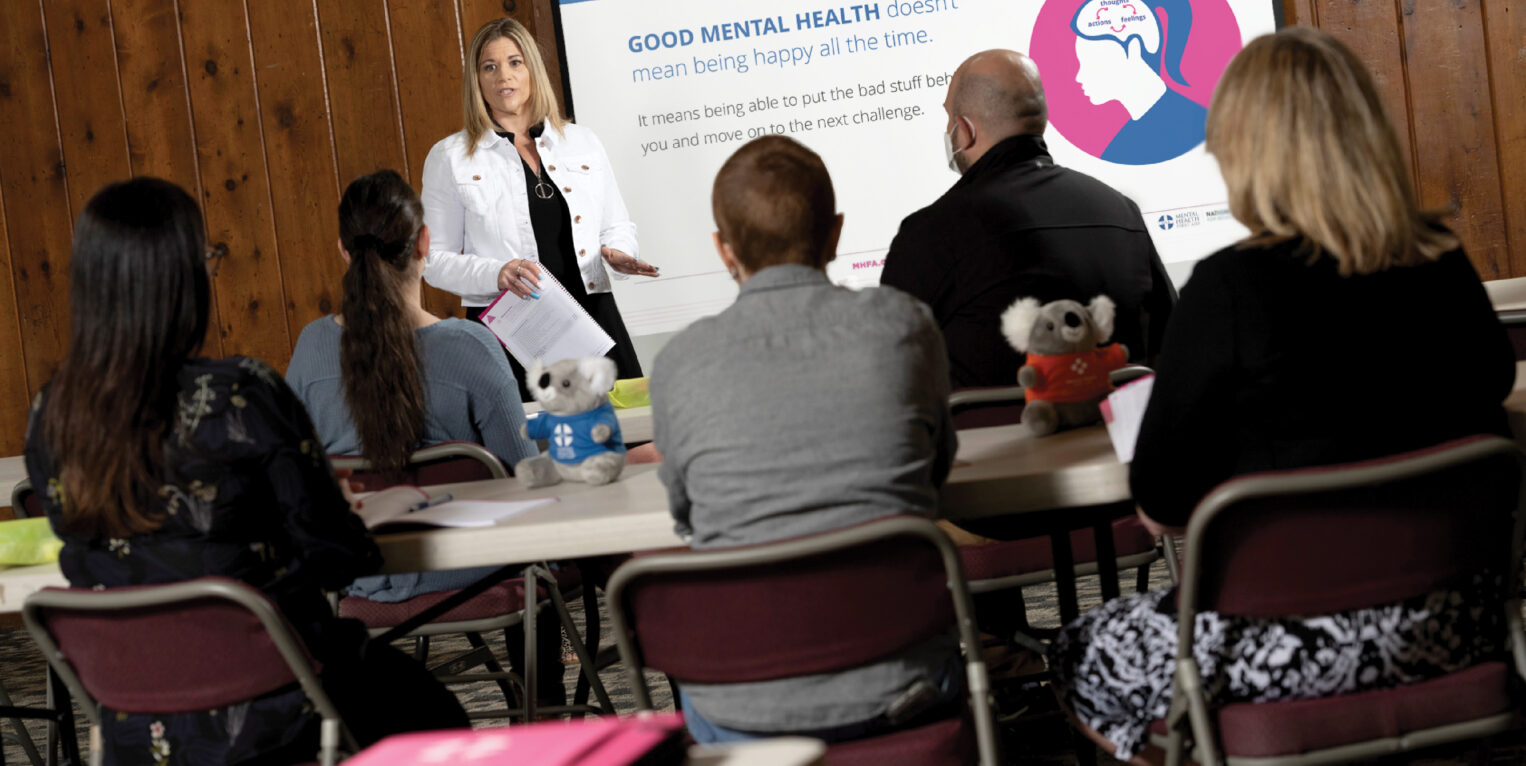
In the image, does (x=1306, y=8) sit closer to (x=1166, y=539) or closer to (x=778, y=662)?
(x=1166, y=539)

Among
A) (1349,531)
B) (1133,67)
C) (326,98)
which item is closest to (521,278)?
(326,98)

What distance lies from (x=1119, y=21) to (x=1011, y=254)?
8.10 ft

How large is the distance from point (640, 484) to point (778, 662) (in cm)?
55

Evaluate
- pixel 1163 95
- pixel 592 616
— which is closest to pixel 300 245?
pixel 592 616

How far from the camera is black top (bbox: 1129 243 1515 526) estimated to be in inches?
57.0

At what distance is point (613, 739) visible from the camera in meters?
0.81

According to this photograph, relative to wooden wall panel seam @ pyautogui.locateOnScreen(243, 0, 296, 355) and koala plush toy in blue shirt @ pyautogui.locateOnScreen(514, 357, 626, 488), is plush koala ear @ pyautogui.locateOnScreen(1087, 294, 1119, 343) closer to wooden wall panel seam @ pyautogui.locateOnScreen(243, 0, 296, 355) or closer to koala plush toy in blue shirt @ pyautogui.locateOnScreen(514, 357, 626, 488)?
koala plush toy in blue shirt @ pyautogui.locateOnScreen(514, 357, 626, 488)

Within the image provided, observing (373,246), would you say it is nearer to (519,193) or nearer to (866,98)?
(519,193)

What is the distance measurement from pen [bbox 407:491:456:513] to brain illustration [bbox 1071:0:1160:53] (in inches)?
→ 137

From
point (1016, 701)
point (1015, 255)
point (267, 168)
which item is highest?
point (267, 168)

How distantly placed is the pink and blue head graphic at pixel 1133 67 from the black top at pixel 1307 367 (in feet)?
11.2

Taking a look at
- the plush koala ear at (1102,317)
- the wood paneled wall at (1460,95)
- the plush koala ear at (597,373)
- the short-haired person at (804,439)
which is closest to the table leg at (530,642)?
the plush koala ear at (597,373)

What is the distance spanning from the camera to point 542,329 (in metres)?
4.07

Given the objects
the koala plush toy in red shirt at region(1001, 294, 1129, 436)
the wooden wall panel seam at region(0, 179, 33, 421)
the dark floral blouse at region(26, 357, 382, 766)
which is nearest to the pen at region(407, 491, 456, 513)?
the dark floral blouse at region(26, 357, 382, 766)
